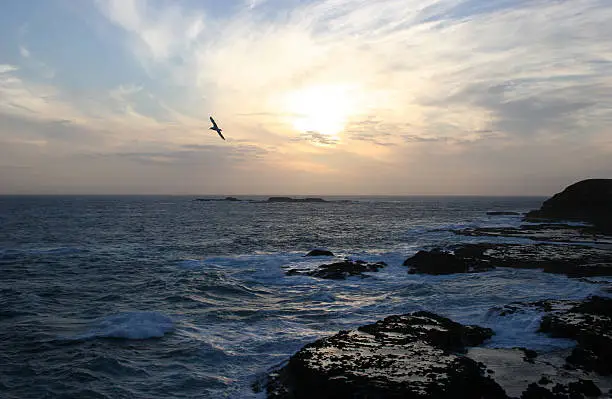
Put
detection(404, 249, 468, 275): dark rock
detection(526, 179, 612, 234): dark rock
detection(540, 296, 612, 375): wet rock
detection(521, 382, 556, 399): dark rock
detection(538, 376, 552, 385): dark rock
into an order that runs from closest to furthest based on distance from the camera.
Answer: detection(521, 382, 556, 399): dark rock → detection(538, 376, 552, 385): dark rock → detection(540, 296, 612, 375): wet rock → detection(404, 249, 468, 275): dark rock → detection(526, 179, 612, 234): dark rock

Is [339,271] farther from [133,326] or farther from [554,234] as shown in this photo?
[554,234]

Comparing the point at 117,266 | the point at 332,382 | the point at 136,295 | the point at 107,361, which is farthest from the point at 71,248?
A: the point at 332,382

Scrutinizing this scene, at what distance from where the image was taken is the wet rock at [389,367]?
36.7 feet

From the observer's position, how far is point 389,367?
12.5m

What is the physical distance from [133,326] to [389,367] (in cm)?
1172

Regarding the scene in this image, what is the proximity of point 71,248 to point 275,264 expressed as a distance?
23.0 m

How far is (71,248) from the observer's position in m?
43.5

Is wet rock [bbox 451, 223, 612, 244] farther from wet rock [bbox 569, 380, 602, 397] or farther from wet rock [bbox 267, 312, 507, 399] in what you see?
wet rock [bbox 569, 380, 602, 397]

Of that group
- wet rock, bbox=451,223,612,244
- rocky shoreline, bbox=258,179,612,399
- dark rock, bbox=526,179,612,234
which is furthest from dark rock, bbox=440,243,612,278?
dark rock, bbox=526,179,612,234

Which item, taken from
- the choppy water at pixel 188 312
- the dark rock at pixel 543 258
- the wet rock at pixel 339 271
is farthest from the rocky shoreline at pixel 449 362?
the wet rock at pixel 339 271

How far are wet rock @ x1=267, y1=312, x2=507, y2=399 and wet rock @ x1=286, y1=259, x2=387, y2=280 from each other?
46.1ft

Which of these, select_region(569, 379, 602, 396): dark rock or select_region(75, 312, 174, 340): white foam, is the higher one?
select_region(569, 379, 602, 396): dark rock

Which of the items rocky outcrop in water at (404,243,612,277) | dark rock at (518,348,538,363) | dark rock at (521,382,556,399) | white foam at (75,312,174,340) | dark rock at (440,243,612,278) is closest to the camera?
dark rock at (521,382,556,399)

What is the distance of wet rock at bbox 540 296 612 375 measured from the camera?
43.5 feet
